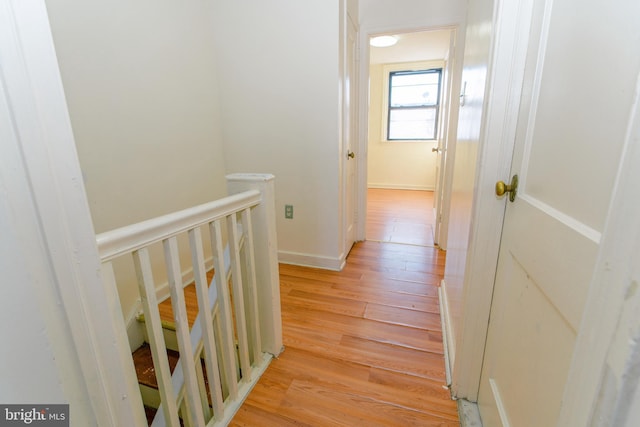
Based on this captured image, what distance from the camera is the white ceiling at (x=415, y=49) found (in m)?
3.94

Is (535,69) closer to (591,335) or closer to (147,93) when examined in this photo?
(591,335)

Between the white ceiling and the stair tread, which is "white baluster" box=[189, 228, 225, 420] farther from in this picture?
the white ceiling

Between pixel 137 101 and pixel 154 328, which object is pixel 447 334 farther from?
pixel 137 101

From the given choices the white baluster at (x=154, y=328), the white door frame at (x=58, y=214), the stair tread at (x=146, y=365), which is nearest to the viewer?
the white door frame at (x=58, y=214)

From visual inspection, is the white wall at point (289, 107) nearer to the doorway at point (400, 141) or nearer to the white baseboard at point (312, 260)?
the white baseboard at point (312, 260)

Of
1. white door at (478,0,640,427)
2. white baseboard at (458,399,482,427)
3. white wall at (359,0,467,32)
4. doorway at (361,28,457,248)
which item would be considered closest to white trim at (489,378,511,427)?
white door at (478,0,640,427)

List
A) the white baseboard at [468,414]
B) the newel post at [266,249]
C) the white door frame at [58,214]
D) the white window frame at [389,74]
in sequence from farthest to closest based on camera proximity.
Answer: the white window frame at [389,74] < the newel post at [266,249] < the white baseboard at [468,414] < the white door frame at [58,214]

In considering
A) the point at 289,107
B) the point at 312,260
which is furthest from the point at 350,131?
the point at 312,260

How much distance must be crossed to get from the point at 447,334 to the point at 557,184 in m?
1.24

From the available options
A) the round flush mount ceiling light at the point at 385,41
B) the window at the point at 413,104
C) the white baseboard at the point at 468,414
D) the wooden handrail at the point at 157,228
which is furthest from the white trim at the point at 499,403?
the window at the point at 413,104

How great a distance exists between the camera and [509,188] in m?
0.88

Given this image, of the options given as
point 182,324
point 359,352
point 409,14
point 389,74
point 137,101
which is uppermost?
point 389,74

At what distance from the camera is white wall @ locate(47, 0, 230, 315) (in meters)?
1.48

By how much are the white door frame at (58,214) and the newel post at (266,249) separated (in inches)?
30.0
